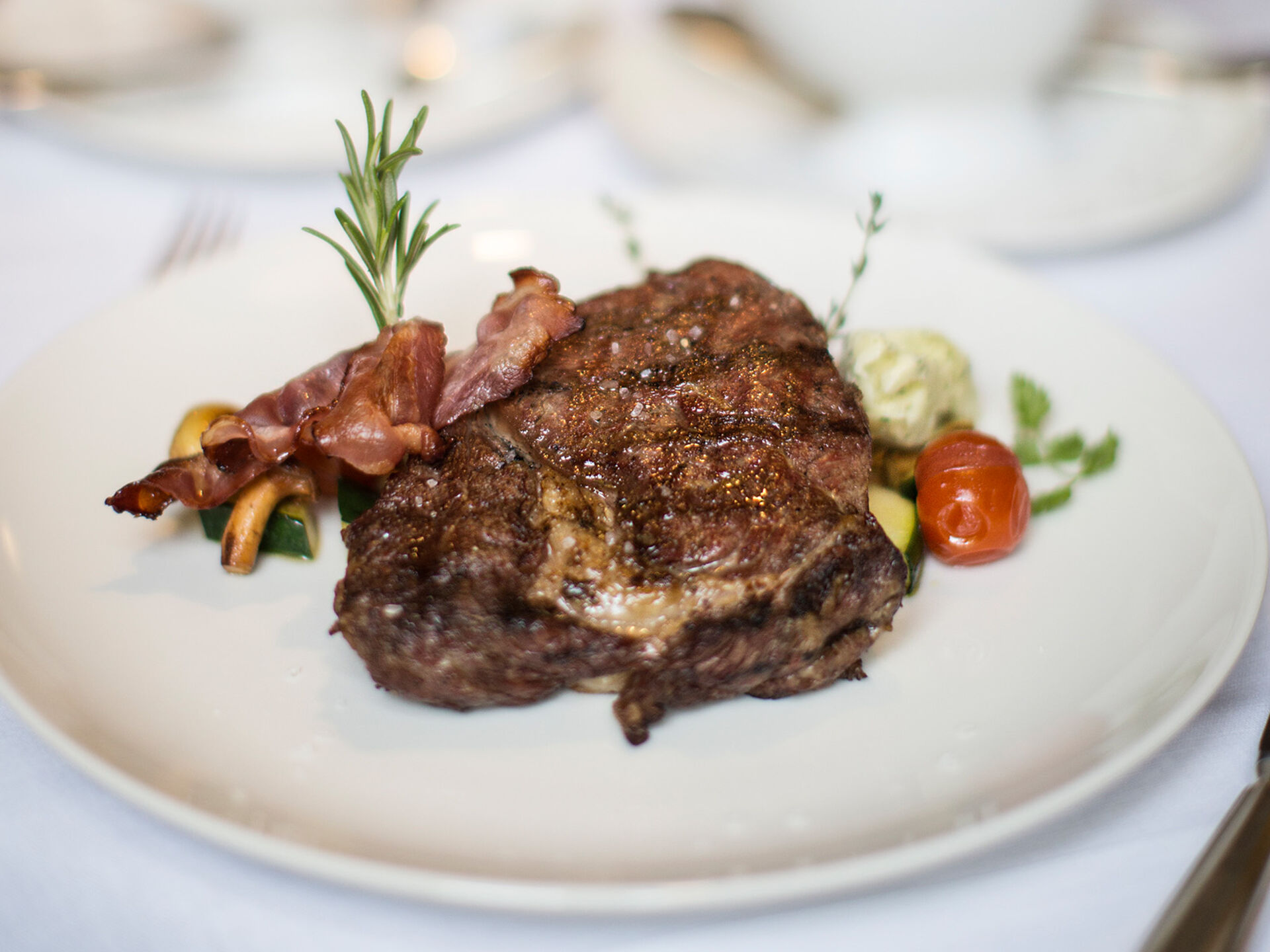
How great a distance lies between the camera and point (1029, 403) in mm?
2936

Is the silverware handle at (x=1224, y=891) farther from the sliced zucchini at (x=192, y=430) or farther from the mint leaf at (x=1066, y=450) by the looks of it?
the sliced zucchini at (x=192, y=430)

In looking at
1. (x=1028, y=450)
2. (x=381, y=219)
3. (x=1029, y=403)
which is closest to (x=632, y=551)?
(x=381, y=219)

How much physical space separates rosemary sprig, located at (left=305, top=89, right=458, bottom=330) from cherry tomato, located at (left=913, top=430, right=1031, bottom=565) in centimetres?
139

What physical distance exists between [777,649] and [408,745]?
80cm

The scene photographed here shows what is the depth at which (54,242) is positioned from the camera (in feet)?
13.2

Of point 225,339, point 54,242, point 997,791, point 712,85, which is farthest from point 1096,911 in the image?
point 54,242

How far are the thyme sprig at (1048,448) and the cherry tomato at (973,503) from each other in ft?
0.44

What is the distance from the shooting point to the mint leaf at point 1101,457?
107 inches

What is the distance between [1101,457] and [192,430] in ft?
8.10

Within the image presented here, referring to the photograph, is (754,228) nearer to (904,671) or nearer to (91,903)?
(904,671)

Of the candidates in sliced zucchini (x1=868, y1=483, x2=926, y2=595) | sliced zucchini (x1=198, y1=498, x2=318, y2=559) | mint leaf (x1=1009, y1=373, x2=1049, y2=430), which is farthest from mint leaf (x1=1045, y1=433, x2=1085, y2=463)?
sliced zucchini (x1=198, y1=498, x2=318, y2=559)

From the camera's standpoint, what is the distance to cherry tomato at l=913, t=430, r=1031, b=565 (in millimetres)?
2479

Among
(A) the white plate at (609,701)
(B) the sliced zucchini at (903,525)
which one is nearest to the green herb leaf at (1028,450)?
(A) the white plate at (609,701)

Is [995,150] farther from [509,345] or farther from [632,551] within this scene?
[632,551]
